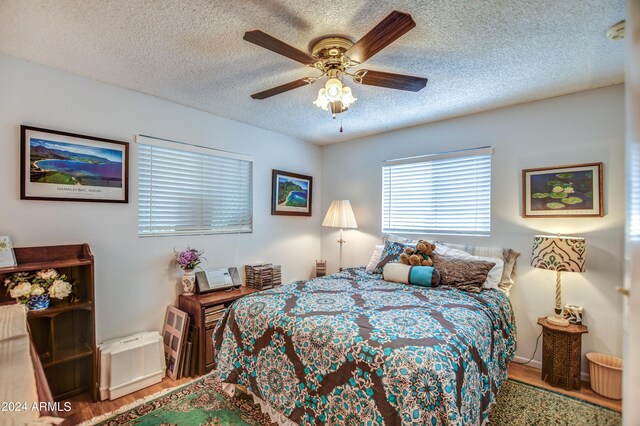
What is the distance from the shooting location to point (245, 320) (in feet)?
6.56

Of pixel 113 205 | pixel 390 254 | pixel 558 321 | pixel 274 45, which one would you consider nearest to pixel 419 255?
pixel 390 254

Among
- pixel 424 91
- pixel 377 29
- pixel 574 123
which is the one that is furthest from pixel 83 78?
pixel 574 123

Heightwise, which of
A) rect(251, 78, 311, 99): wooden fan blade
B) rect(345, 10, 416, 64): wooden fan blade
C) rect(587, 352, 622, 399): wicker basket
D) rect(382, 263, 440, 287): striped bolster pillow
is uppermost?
rect(345, 10, 416, 64): wooden fan blade

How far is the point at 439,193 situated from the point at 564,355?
1767 millimetres

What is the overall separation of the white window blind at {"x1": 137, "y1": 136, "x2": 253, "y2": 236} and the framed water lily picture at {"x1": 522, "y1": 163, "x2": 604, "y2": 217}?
2.88m

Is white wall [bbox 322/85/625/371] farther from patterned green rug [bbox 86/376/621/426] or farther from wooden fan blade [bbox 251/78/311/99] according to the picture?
wooden fan blade [bbox 251/78/311/99]

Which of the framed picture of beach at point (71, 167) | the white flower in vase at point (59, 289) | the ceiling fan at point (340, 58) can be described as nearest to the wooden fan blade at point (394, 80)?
the ceiling fan at point (340, 58)

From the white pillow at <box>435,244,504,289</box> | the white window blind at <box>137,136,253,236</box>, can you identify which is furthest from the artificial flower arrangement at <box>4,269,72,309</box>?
the white pillow at <box>435,244,504,289</box>

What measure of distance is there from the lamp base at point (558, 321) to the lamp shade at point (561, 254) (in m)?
0.46

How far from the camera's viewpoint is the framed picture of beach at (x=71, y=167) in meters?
2.07

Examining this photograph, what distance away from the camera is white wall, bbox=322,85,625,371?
2.33m

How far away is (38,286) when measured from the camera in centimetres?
192

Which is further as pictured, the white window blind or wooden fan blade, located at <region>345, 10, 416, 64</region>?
the white window blind

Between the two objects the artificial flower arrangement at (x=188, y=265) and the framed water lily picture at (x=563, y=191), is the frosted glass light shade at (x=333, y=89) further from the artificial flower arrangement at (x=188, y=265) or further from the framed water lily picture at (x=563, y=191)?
the framed water lily picture at (x=563, y=191)
